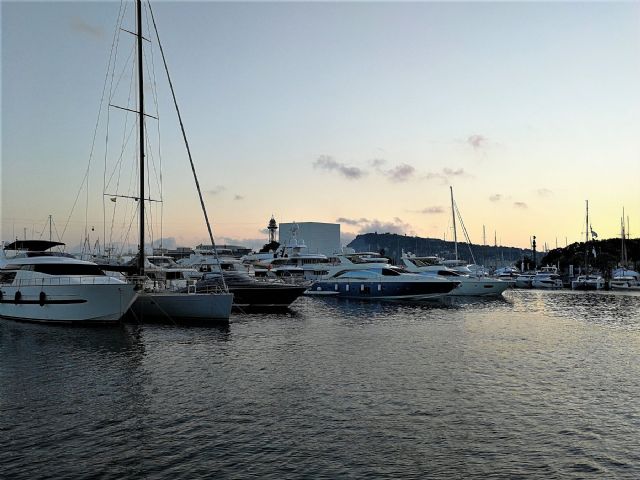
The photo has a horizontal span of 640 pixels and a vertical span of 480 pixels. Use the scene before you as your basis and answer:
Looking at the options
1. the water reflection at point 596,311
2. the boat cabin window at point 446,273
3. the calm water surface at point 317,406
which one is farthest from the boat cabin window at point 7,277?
the boat cabin window at point 446,273

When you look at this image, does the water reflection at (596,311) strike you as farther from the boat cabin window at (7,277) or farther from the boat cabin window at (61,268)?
the boat cabin window at (7,277)

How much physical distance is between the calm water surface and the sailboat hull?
181 inches

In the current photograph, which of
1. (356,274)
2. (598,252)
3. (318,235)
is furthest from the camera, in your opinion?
(318,235)

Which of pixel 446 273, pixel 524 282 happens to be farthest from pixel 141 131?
pixel 524 282

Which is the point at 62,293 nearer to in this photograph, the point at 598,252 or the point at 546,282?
the point at 546,282

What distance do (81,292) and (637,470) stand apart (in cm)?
2769

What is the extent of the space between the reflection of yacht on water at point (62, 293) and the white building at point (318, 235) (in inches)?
4077

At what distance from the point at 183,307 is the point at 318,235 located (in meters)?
107

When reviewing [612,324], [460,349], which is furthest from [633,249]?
[460,349]

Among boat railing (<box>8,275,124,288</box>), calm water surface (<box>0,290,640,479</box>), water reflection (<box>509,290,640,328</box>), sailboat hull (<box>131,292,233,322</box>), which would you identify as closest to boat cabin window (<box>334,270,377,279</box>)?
water reflection (<box>509,290,640,328</box>)

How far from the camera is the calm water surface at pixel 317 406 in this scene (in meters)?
10.2

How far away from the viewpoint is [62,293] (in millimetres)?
30016

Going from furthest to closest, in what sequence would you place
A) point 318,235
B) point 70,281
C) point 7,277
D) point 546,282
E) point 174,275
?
point 318,235, point 546,282, point 174,275, point 7,277, point 70,281

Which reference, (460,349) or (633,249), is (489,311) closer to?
(460,349)
